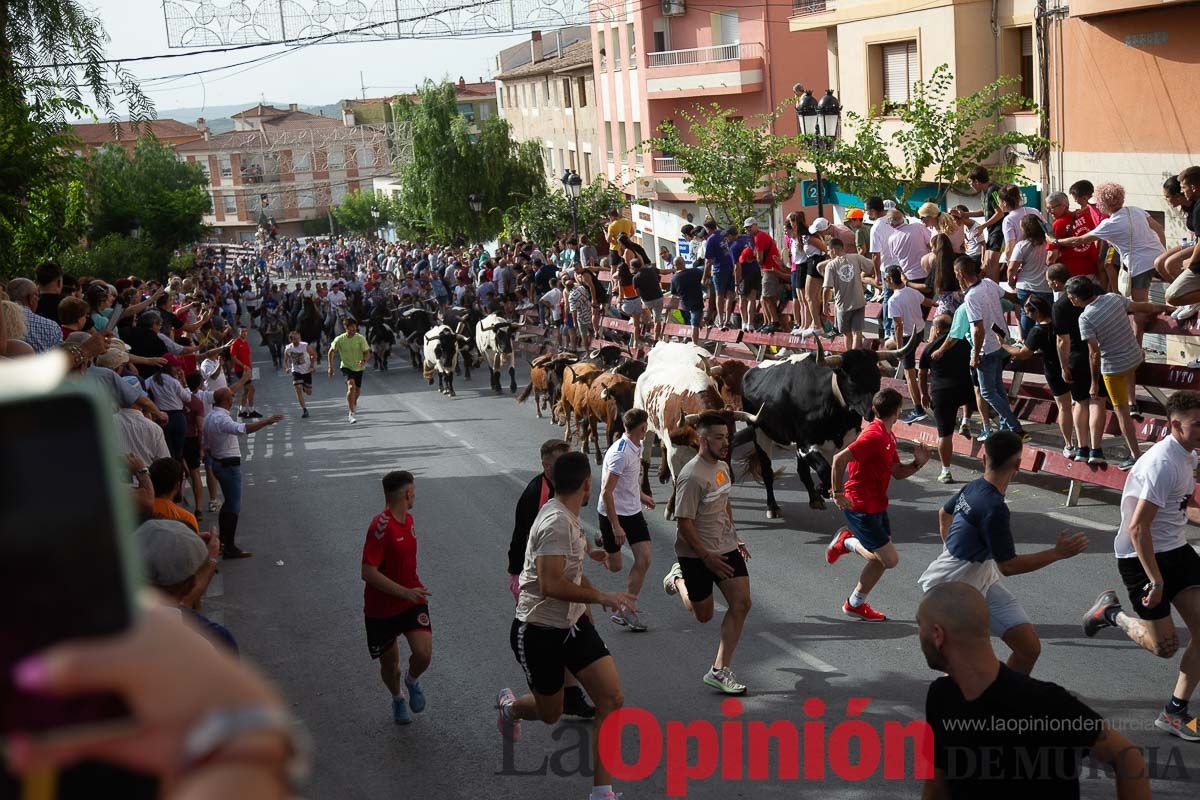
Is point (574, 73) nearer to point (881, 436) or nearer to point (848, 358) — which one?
point (848, 358)

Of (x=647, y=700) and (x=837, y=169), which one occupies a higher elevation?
(x=837, y=169)

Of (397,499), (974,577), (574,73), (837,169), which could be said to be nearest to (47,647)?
(974,577)

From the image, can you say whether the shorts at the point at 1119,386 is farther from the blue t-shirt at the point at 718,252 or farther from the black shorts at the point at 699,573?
the blue t-shirt at the point at 718,252

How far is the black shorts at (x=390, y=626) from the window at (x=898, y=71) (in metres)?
22.6

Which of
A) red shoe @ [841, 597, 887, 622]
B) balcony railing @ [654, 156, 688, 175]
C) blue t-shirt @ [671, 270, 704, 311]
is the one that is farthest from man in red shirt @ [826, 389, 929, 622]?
balcony railing @ [654, 156, 688, 175]

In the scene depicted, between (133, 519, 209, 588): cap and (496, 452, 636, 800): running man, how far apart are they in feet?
6.50

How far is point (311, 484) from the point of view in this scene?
18.0m

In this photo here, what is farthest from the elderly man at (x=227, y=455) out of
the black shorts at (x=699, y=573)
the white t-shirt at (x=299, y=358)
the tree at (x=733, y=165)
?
the tree at (x=733, y=165)

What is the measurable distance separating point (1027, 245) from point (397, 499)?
8534 millimetres

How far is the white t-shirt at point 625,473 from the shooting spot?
10.7 metres

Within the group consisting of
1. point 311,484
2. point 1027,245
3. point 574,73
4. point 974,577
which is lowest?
point 311,484

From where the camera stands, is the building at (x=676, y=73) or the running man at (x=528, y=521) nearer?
the running man at (x=528, y=521)

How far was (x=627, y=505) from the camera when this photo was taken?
35.5 feet

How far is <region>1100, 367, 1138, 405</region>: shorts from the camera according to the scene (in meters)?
12.0
